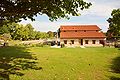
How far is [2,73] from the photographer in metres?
17.2

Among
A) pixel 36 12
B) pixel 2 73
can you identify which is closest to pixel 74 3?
pixel 36 12

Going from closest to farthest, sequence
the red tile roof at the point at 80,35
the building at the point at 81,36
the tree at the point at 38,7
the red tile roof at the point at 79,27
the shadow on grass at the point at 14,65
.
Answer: the tree at the point at 38,7 < the shadow on grass at the point at 14,65 < the building at the point at 81,36 < the red tile roof at the point at 80,35 < the red tile roof at the point at 79,27

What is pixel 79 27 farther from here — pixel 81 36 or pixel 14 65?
pixel 14 65

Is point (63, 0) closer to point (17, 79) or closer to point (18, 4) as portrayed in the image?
point (18, 4)

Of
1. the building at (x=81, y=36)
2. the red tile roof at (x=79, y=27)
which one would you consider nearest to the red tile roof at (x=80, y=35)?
the building at (x=81, y=36)

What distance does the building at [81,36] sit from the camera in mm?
66938

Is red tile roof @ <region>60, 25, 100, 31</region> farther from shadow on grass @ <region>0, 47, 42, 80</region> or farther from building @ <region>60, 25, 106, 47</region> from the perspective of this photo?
shadow on grass @ <region>0, 47, 42, 80</region>

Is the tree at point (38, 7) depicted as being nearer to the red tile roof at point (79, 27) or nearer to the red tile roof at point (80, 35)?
the red tile roof at point (80, 35)

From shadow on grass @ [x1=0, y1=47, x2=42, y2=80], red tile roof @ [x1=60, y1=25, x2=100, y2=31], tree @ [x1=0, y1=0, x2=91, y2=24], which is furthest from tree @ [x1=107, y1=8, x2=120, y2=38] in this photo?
tree @ [x1=0, y1=0, x2=91, y2=24]

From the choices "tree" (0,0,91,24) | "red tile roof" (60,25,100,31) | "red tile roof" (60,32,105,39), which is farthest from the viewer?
"red tile roof" (60,25,100,31)

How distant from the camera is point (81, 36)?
6788 cm

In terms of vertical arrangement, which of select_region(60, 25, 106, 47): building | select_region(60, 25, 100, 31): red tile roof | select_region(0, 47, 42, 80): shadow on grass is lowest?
select_region(0, 47, 42, 80): shadow on grass

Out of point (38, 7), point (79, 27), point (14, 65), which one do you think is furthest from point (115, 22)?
point (38, 7)

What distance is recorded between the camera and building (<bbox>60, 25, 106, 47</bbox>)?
66938mm
